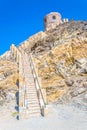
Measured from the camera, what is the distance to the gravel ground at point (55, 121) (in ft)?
36.5

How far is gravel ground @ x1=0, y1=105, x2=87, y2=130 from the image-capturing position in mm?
11134

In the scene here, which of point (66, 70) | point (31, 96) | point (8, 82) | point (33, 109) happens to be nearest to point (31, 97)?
point (31, 96)

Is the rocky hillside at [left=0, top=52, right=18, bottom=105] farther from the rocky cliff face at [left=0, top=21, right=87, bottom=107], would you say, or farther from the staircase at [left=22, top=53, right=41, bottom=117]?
the staircase at [left=22, top=53, right=41, bottom=117]

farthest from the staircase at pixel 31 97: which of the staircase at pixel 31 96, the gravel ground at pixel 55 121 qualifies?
the gravel ground at pixel 55 121

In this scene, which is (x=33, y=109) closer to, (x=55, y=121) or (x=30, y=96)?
(x=30, y=96)

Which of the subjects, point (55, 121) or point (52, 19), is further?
point (52, 19)

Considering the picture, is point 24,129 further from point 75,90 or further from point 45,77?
point 45,77

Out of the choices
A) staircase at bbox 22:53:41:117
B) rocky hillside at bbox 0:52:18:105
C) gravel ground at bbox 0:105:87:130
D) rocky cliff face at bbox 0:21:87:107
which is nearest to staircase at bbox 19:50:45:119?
staircase at bbox 22:53:41:117

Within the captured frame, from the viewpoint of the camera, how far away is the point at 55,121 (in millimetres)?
12289

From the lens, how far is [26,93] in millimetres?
16453

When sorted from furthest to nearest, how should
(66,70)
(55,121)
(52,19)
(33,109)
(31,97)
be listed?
1. (52,19)
2. (66,70)
3. (31,97)
4. (33,109)
5. (55,121)

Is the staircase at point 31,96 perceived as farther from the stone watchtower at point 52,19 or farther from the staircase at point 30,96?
the stone watchtower at point 52,19

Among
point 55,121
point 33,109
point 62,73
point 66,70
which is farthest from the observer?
point 66,70

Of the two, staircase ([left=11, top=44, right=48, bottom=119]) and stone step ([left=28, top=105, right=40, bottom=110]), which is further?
stone step ([left=28, top=105, right=40, bottom=110])
